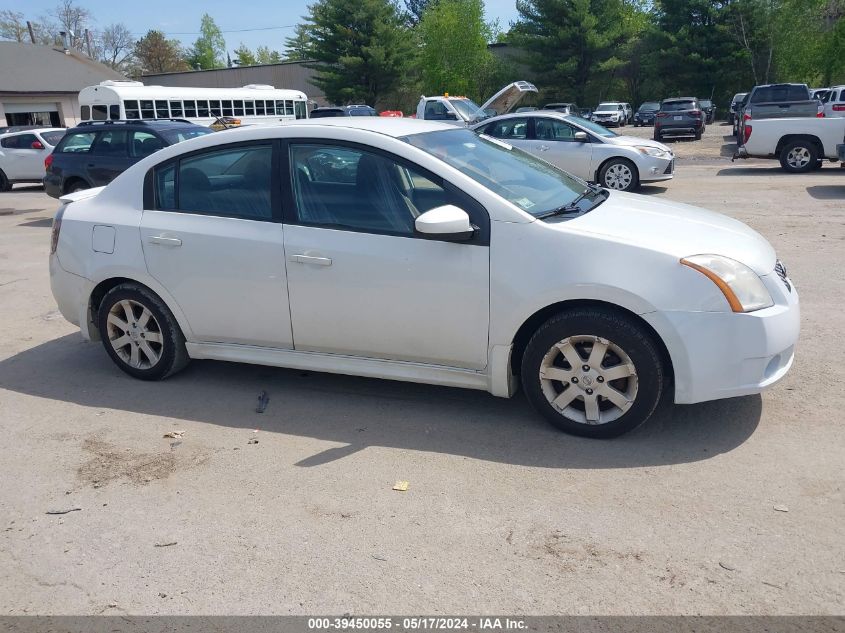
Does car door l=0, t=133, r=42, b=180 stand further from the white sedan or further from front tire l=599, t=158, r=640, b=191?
the white sedan

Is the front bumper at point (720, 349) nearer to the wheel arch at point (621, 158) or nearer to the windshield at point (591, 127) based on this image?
the wheel arch at point (621, 158)

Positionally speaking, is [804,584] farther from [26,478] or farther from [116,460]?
[26,478]

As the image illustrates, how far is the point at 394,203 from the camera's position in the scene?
14.8 ft

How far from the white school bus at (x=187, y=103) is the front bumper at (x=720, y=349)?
21645 millimetres

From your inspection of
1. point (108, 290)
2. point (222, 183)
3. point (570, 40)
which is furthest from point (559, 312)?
point (570, 40)

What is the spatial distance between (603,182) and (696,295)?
11.7m

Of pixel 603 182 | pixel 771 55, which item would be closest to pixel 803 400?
pixel 603 182

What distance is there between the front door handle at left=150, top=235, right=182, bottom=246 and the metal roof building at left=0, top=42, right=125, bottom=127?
138 ft

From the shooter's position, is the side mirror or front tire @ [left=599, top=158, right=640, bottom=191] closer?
the side mirror

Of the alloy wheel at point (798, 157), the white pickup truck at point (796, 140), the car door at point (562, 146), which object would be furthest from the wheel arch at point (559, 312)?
the alloy wheel at point (798, 157)

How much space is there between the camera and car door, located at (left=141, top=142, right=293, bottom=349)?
188 inches

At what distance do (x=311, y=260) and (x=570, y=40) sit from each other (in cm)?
5021

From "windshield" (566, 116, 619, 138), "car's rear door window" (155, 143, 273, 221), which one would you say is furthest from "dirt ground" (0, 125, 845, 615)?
"windshield" (566, 116, 619, 138)

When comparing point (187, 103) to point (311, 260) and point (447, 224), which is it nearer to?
point (311, 260)
